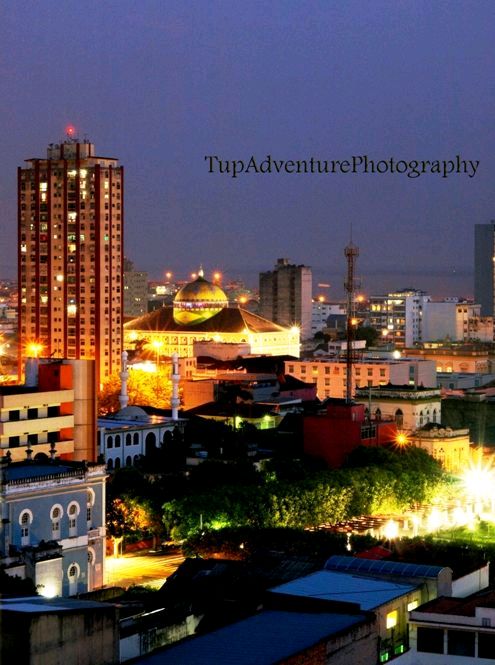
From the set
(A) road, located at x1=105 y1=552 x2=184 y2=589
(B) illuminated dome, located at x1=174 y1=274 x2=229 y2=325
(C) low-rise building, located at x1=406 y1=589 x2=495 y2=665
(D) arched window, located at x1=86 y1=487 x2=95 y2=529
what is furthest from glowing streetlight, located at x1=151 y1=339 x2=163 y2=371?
(C) low-rise building, located at x1=406 y1=589 x2=495 y2=665

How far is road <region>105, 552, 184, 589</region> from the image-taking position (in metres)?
38.1

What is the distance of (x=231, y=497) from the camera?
43.7 meters

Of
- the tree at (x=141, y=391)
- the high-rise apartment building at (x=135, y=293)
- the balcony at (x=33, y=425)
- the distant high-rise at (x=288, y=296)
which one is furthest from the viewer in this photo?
the high-rise apartment building at (x=135, y=293)

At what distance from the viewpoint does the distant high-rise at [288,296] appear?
153375 millimetres

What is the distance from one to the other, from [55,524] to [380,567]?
9.49m

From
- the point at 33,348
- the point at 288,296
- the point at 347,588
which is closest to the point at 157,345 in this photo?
the point at 33,348

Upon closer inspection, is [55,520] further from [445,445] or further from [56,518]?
[445,445]

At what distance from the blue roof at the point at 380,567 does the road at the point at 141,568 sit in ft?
20.9

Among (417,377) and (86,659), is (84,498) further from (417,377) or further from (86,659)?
(417,377)

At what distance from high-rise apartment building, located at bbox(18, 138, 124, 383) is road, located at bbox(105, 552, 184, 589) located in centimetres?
4745

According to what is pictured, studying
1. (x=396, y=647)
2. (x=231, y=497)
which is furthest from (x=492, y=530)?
(x=396, y=647)

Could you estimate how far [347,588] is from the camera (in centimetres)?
2856

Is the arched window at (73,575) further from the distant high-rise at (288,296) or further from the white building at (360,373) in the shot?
the distant high-rise at (288,296)

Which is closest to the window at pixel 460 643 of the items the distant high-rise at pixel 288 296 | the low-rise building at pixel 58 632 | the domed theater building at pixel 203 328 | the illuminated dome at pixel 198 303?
the low-rise building at pixel 58 632
